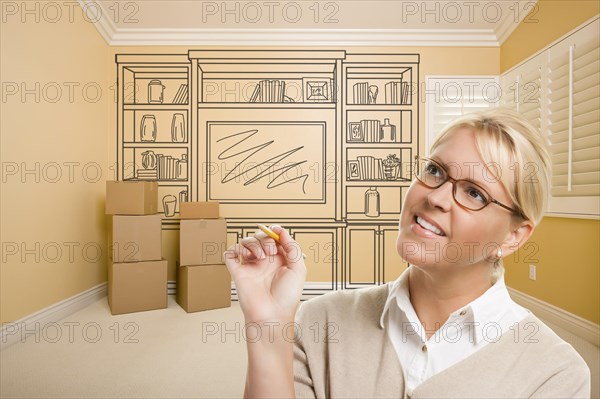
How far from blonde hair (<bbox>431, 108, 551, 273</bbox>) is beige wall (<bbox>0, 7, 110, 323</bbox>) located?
9.50 feet

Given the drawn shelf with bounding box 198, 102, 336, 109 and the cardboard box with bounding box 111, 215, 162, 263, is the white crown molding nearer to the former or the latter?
the drawn shelf with bounding box 198, 102, 336, 109

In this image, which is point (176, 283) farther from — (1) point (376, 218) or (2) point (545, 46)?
(2) point (545, 46)

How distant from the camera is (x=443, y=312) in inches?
35.6

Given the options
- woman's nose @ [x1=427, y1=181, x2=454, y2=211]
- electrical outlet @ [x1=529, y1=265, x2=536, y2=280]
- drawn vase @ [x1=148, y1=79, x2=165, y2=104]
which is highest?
drawn vase @ [x1=148, y1=79, x2=165, y2=104]

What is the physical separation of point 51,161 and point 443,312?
10.6ft

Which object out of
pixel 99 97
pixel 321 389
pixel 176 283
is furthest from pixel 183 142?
pixel 321 389

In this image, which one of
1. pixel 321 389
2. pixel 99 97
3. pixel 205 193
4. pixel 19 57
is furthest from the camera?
pixel 205 193

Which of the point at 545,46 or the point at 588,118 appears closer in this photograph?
the point at 588,118

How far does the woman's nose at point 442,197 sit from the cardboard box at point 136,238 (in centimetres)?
314

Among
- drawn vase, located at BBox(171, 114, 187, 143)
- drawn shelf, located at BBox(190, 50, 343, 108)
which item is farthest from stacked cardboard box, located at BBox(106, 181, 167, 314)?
drawn shelf, located at BBox(190, 50, 343, 108)

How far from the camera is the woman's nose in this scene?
84 centimetres

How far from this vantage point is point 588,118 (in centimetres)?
291

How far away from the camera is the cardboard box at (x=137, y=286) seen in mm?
3506

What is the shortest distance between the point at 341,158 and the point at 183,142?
162 centimetres
